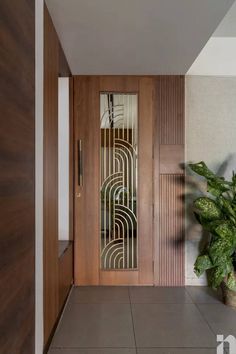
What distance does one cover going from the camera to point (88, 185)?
344cm

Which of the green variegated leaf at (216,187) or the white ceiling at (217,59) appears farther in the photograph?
the white ceiling at (217,59)

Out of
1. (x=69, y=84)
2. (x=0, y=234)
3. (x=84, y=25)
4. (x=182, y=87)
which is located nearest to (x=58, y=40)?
(x=84, y=25)

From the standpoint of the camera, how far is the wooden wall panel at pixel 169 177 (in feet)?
11.2

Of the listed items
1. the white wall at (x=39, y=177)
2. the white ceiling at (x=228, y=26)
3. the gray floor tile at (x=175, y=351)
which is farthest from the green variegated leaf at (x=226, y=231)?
the white ceiling at (x=228, y=26)

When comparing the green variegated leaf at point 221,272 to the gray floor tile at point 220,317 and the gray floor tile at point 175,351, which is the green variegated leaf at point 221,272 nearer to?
the gray floor tile at point 220,317

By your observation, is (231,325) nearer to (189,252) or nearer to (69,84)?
(189,252)

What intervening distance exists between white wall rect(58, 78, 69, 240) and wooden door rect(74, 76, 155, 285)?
185mm

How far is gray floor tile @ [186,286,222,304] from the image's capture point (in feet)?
9.89

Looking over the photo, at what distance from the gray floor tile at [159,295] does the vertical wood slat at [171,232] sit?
13cm

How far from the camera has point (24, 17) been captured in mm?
1618

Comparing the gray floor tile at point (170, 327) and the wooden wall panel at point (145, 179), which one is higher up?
the wooden wall panel at point (145, 179)

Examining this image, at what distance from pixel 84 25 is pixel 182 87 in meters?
1.48

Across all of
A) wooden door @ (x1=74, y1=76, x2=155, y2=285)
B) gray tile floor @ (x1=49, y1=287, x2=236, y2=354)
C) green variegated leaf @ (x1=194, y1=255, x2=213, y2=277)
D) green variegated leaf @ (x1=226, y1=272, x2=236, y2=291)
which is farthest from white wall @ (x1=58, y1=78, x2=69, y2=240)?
green variegated leaf @ (x1=226, y1=272, x2=236, y2=291)

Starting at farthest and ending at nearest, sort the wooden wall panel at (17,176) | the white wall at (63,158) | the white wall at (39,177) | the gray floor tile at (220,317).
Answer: the white wall at (63,158) < the gray floor tile at (220,317) < the white wall at (39,177) < the wooden wall panel at (17,176)
